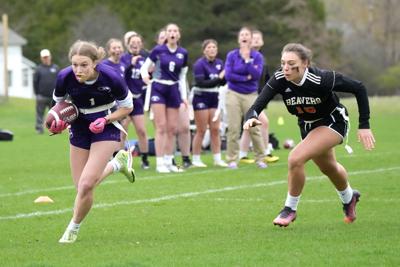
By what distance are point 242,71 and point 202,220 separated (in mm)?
5838

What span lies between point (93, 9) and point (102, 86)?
65048 mm

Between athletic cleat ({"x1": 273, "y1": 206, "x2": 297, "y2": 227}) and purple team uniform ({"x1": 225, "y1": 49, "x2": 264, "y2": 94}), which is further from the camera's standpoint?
purple team uniform ({"x1": 225, "y1": 49, "x2": 264, "y2": 94})

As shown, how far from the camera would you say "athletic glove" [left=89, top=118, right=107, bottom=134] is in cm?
835

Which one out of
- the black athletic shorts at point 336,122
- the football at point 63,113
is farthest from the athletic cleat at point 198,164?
the football at point 63,113

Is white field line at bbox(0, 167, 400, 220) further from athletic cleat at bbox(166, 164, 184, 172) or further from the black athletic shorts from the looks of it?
the black athletic shorts

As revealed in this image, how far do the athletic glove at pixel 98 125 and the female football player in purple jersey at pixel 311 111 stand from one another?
1.28 m

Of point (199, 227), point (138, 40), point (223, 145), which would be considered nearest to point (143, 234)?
point (199, 227)

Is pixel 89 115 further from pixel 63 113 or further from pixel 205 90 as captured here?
pixel 205 90

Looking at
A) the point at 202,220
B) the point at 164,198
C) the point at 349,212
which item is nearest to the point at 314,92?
the point at 349,212

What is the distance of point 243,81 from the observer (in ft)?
49.9

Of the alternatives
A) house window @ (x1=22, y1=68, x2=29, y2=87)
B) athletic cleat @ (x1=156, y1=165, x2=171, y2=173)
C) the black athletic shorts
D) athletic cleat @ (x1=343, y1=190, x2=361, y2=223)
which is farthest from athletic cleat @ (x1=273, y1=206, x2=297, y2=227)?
house window @ (x1=22, y1=68, x2=29, y2=87)

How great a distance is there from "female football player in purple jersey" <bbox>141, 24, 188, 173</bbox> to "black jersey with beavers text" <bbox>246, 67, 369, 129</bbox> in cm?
571

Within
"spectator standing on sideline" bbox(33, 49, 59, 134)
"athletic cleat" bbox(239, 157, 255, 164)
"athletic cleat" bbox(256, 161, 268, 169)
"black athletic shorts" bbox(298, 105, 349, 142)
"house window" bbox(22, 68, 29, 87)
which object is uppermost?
"black athletic shorts" bbox(298, 105, 349, 142)

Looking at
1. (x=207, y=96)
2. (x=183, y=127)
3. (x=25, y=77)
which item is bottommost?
(x=25, y=77)
